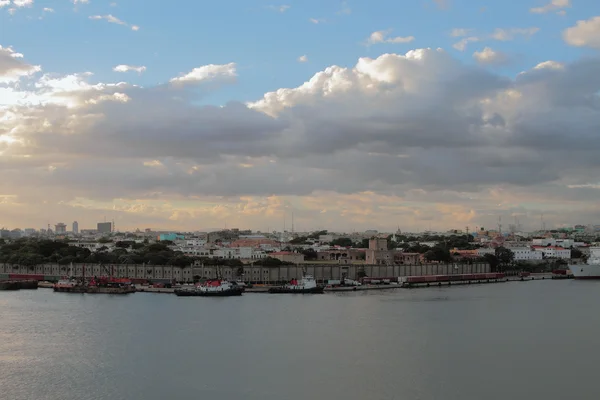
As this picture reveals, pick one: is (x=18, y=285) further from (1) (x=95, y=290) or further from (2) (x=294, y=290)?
(2) (x=294, y=290)

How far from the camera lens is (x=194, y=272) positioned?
109ft

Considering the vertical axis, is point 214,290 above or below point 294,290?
above

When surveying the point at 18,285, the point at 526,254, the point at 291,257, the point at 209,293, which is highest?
the point at 291,257

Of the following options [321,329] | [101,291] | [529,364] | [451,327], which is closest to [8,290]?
[101,291]

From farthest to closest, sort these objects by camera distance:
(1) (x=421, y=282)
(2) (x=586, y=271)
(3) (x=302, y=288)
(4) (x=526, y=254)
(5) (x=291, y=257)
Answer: (4) (x=526, y=254), (2) (x=586, y=271), (5) (x=291, y=257), (1) (x=421, y=282), (3) (x=302, y=288)

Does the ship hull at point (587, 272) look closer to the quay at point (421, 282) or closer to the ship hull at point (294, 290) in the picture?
the quay at point (421, 282)

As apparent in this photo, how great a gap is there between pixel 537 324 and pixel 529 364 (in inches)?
217

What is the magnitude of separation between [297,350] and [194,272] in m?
19.8

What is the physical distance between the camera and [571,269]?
136ft

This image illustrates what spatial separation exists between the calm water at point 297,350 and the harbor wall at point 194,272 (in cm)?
994

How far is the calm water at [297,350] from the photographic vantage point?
1112 centimetres

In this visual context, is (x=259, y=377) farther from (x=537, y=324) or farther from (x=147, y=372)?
(x=537, y=324)

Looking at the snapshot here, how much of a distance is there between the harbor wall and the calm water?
392 inches

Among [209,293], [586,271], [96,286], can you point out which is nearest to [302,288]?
[209,293]
